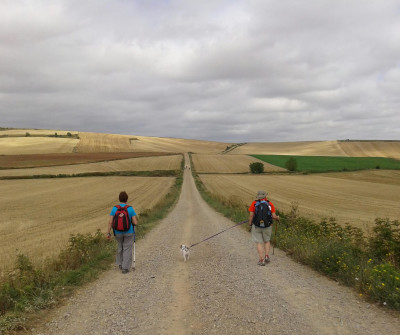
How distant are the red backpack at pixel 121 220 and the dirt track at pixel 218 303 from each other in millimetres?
1360

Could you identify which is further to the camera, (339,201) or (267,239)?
(339,201)

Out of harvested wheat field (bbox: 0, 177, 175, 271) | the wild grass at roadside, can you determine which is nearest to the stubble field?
harvested wheat field (bbox: 0, 177, 175, 271)

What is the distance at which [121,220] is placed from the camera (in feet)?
30.5

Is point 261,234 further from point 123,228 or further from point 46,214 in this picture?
point 46,214

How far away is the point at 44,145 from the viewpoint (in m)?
110

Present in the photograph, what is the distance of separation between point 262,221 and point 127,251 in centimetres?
423

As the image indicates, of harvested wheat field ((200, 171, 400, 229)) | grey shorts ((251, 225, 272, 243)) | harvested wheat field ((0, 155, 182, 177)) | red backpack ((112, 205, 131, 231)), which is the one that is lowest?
harvested wheat field ((0, 155, 182, 177))

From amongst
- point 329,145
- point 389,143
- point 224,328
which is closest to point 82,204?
point 224,328

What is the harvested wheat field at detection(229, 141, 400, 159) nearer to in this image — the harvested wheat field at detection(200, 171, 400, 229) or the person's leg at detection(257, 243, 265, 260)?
the harvested wheat field at detection(200, 171, 400, 229)

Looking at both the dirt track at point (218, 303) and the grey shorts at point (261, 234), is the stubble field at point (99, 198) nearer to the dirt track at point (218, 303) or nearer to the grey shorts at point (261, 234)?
the dirt track at point (218, 303)

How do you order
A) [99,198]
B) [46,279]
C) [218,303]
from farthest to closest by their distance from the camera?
[99,198] → [46,279] → [218,303]

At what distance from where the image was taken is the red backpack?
9.27 m

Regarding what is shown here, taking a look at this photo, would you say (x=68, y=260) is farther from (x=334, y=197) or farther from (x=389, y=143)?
(x=389, y=143)

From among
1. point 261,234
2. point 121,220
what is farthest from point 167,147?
point 121,220
